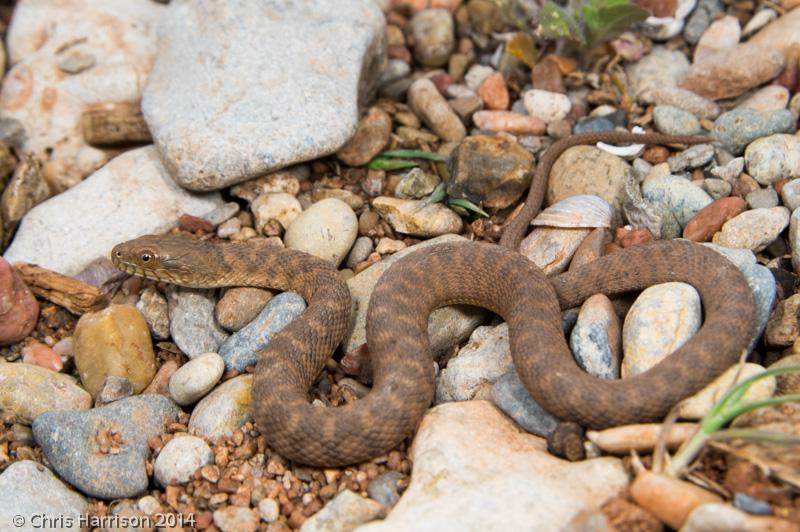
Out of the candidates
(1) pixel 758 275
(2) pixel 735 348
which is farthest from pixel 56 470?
(1) pixel 758 275

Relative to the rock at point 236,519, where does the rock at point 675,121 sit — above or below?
above

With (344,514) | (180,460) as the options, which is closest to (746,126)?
(344,514)

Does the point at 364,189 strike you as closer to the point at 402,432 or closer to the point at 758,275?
the point at 402,432

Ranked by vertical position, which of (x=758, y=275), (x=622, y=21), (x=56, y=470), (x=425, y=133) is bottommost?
(x=56, y=470)

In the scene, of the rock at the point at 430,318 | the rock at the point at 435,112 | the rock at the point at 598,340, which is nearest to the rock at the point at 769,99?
the rock at the point at 435,112

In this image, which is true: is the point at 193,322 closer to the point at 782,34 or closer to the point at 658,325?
the point at 658,325

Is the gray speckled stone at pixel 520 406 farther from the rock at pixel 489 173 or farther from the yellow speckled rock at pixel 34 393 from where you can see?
the yellow speckled rock at pixel 34 393

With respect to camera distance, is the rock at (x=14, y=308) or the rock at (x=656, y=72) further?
the rock at (x=656, y=72)
